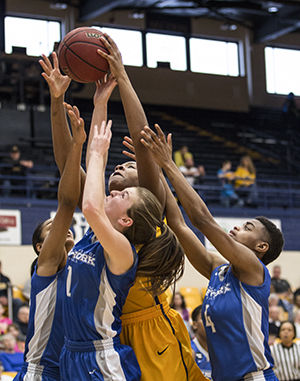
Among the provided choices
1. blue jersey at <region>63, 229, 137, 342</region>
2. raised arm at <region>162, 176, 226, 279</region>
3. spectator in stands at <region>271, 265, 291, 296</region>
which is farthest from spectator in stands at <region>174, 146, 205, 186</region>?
blue jersey at <region>63, 229, 137, 342</region>

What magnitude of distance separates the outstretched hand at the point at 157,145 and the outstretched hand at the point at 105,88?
320 millimetres

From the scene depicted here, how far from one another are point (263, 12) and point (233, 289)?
54.6 ft

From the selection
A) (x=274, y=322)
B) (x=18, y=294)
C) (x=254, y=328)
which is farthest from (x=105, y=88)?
(x=18, y=294)

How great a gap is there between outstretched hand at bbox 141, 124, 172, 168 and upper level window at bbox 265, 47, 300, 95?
18435mm

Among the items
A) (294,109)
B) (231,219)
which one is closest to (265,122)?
(294,109)

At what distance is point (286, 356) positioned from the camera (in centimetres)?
881

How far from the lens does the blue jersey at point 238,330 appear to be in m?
3.79

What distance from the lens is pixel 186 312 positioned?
1071 centimetres

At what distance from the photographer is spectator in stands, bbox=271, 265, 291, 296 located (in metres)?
12.8

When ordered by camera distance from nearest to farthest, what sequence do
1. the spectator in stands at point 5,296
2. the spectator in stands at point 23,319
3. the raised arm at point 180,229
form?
the raised arm at point 180,229 < the spectator in stands at point 23,319 < the spectator in stands at point 5,296

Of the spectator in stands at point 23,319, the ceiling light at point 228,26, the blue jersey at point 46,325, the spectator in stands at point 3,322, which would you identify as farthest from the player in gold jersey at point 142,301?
the ceiling light at point 228,26

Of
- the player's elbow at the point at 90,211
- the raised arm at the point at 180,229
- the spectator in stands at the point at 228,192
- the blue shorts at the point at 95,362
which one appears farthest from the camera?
the spectator in stands at the point at 228,192

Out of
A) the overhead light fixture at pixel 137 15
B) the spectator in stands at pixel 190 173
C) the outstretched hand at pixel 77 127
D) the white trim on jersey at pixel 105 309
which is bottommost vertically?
the white trim on jersey at pixel 105 309

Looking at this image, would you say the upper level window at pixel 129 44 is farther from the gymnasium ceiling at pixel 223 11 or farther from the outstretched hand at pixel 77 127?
the outstretched hand at pixel 77 127
